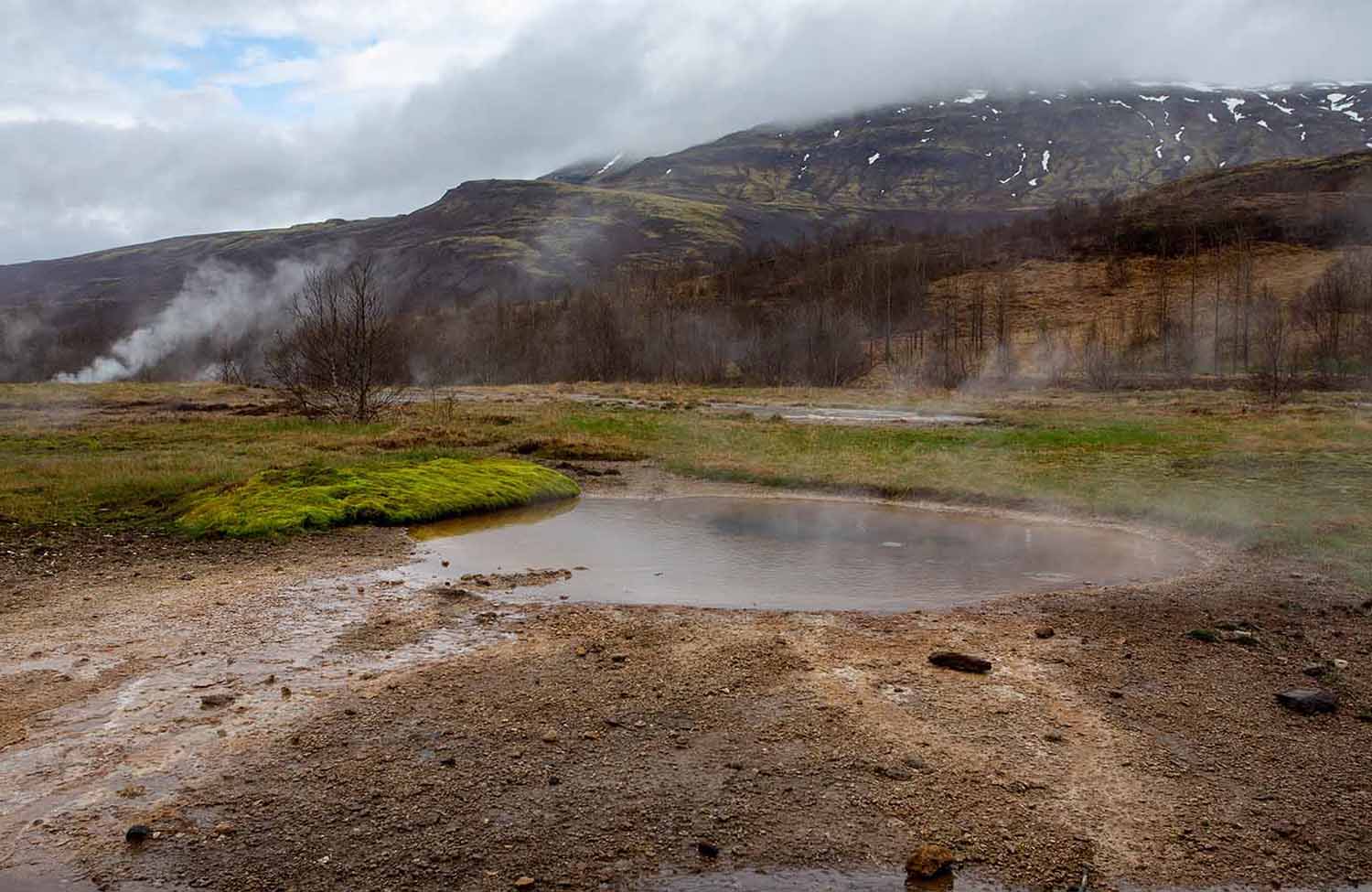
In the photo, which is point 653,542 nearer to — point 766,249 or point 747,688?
point 747,688

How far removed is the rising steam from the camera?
96250mm

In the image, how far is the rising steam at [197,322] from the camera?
9625 cm

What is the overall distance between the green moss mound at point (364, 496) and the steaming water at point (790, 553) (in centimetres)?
86

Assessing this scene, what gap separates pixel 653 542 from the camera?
15.9 m

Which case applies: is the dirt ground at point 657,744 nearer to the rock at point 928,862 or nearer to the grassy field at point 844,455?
the rock at point 928,862

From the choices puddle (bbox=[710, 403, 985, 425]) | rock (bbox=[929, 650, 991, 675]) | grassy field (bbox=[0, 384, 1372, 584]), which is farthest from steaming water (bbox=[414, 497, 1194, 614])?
puddle (bbox=[710, 403, 985, 425])

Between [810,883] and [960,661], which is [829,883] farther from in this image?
[960,661]

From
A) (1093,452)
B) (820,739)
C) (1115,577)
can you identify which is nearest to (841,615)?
(820,739)

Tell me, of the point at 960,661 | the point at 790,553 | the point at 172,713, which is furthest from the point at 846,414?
the point at 172,713

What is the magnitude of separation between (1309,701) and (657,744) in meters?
5.57

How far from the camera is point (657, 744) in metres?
7.31

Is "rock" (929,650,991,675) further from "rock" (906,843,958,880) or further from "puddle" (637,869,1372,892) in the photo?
"puddle" (637,869,1372,892)

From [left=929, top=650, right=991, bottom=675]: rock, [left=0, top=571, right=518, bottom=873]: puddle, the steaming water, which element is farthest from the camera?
the steaming water

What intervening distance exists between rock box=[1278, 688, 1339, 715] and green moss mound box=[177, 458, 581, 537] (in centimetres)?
1374
